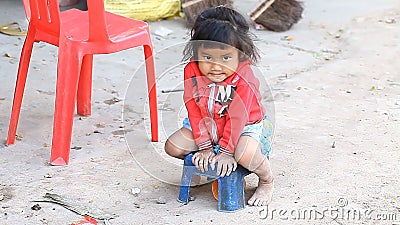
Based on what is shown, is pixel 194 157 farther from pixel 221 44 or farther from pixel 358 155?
pixel 358 155

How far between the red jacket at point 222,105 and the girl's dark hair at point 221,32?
65mm

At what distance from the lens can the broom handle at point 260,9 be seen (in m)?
5.86

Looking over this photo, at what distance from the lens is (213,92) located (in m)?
2.77

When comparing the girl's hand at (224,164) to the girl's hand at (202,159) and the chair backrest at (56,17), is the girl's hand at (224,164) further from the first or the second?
the chair backrest at (56,17)

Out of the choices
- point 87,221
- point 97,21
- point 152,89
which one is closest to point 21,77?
point 97,21

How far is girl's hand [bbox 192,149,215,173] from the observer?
276cm

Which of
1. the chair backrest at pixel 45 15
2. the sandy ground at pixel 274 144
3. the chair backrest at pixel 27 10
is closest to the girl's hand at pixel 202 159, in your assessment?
the sandy ground at pixel 274 144

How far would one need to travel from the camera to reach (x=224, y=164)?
2.73m

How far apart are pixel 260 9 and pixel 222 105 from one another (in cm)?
330

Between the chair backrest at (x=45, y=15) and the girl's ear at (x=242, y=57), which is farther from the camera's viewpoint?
the chair backrest at (x=45, y=15)

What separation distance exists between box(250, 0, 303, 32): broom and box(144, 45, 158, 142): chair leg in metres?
2.52

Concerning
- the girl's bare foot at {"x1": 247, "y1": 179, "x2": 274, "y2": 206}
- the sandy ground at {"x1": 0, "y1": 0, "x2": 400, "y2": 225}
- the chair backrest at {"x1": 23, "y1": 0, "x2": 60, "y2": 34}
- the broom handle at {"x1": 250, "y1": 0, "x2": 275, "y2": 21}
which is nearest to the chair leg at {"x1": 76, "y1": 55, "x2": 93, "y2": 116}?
the sandy ground at {"x1": 0, "y1": 0, "x2": 400, "y2": 225}

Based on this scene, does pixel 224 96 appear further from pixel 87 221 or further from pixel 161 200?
pixel 87 221

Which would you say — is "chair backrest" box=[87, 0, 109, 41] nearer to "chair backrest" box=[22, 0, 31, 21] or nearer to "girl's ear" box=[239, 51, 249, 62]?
"chair backrest" box=[22, 0, 31, 21]
